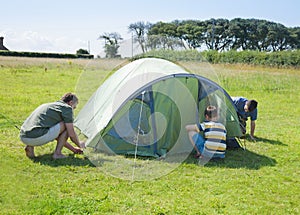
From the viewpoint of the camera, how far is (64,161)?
5086 mm

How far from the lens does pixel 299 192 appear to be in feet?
14.3

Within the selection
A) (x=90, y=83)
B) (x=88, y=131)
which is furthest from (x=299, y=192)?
(x=90, y=83)

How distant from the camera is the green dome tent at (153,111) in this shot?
5.47 m

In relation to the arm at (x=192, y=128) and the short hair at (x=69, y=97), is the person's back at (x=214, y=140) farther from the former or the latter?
the short hair at (x=69, y=97)

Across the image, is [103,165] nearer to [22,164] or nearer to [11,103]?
[22,164]

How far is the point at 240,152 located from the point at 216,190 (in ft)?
5.73

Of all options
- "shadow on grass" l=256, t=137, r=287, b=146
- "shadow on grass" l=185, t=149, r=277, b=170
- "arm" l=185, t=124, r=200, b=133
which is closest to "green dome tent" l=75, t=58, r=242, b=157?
"arm" l=185, t=124, r=200, b=133

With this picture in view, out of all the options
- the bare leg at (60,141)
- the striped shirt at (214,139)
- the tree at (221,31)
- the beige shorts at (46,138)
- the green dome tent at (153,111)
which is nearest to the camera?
the beige shorts at (46,138)

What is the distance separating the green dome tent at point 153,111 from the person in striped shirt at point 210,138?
0.30 metres

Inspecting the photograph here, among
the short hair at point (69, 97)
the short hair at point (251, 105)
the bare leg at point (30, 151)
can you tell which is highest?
the short hair at point (69, 97)

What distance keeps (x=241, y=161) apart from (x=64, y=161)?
8.35ft

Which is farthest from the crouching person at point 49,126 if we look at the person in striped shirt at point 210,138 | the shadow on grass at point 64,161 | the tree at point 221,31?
the tree at point 221,31

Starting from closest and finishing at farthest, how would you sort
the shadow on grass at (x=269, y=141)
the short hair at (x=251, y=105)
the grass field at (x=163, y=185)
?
the grass field at (x=163, y=185) < the short hair at (x=251, y=105) < the shadow on grass at (x=269, y=141)

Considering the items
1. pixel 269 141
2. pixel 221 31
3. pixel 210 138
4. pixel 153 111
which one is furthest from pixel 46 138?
pixel 221 31
